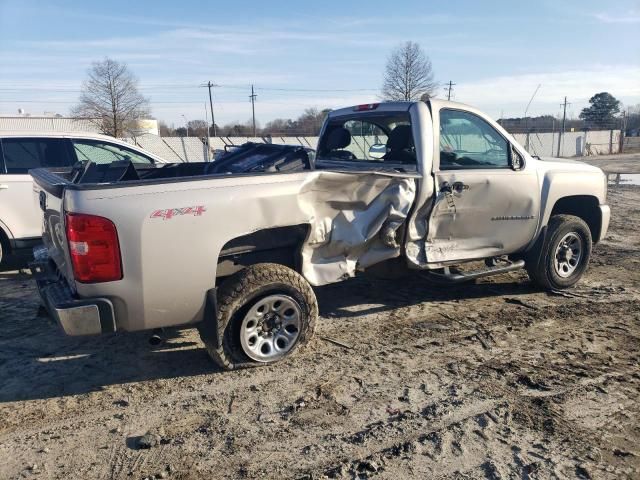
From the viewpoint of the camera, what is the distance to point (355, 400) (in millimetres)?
3621

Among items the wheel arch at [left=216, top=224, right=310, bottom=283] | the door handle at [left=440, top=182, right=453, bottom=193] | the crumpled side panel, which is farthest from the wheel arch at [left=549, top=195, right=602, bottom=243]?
the wheel arch at [left=216, top=224, right=310, bottom=283]

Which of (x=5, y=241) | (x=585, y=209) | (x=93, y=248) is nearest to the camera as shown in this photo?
(x=93, y=248)

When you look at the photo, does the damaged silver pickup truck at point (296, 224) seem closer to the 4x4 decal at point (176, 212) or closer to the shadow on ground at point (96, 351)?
the 4x4 decal at point (176, 212)

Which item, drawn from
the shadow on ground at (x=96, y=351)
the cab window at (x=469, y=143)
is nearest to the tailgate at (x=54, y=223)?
the shadow on ground at (x=96, y=351)

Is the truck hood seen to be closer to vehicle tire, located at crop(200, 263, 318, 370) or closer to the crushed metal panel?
the crushed metal panel

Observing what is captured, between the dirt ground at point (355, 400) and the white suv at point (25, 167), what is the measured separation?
5.59 feet

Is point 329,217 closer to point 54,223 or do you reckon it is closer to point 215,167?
point 215,167

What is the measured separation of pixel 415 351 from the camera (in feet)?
14.5

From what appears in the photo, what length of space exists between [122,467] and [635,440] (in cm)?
301

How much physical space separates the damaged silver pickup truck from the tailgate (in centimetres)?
2

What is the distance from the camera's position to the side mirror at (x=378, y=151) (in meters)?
5.50

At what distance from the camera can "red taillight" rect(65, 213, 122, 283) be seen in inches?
129

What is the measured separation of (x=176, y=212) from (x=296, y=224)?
0.96 metres

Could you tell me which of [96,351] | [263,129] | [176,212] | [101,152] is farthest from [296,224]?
[263,129]
